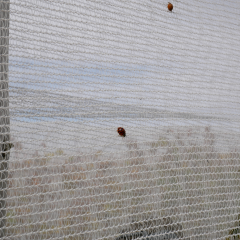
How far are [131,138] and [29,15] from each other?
0.45m

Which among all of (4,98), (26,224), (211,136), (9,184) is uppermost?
(4,98)

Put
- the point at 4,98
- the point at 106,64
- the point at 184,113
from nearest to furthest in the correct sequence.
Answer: the point at 4,98 → the point at 106,64 → the point at 184,113

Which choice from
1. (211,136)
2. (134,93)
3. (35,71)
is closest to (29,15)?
(35,71)

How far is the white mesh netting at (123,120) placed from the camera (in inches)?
26.2

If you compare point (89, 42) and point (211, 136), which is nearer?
point (89, 42)

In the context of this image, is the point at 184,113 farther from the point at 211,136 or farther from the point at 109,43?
the point at 109,43

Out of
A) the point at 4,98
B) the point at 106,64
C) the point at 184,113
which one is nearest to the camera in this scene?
the point at 4,98

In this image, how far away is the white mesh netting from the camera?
26.2 inches

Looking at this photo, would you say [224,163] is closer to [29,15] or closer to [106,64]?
[106,64]

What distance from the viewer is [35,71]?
0.67 meters

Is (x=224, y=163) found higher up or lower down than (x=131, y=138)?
lower down

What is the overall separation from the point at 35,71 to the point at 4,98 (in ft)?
0.35

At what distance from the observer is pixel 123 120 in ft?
2.53

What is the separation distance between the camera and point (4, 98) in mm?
635
